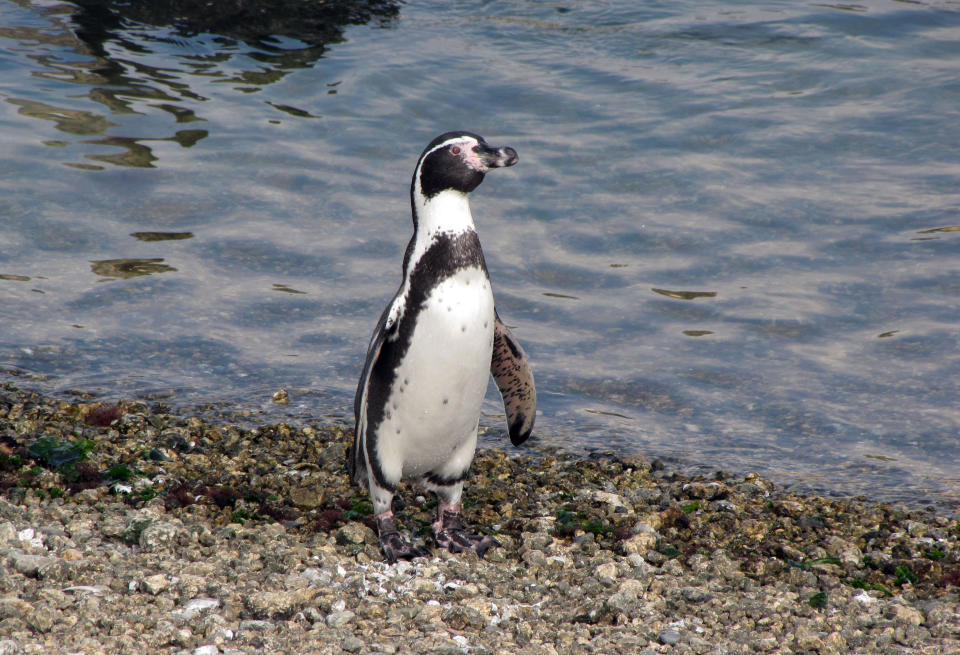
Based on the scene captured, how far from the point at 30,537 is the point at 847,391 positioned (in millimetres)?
5668

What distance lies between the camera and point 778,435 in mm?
7359

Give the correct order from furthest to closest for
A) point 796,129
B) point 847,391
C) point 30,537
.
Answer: point 796,129 < point 847,391 < point 30,537

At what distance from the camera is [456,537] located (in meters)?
5.23

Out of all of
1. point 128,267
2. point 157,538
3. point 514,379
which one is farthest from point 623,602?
point 128,267

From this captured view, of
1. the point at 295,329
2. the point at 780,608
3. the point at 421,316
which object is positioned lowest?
the point at 295,329

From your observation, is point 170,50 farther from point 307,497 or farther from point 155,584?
point 155,584

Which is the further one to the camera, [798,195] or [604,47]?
[604,47]

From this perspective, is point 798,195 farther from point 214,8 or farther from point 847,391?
point 214,8

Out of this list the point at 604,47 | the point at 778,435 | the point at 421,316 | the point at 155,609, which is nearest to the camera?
the point at 155,609

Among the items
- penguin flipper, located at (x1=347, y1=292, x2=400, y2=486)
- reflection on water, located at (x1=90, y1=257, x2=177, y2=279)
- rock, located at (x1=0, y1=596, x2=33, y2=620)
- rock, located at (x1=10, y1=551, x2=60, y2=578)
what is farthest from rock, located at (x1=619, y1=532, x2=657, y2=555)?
reflection on water, located at (x1=90, y1=257, x2=177, y2=279)

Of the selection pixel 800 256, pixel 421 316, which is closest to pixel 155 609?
pixel 421 316

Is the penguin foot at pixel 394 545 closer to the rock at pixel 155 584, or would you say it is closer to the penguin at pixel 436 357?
the penguin at pixel 436 357

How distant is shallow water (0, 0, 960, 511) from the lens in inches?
305

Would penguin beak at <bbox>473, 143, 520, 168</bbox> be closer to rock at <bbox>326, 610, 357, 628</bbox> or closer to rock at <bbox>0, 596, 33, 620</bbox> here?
rock at <bbox>326, 610, 357, 628</bbox>
